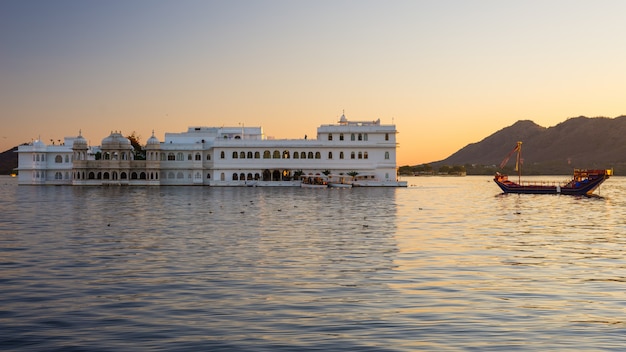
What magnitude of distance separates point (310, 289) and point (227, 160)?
8477 centimetres

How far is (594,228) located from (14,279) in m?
25.9

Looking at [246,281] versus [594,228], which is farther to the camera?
[594,228]

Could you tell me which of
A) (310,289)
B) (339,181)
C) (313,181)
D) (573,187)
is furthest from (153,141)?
(310,289)

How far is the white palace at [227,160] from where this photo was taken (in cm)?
9744

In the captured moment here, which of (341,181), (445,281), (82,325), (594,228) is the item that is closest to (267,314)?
(82,325)

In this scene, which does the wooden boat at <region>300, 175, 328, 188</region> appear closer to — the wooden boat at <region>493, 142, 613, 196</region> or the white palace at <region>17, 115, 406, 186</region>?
the white palace at <region>17, 115, 406, 186</region>

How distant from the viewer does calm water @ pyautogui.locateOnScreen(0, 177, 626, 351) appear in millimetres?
11664

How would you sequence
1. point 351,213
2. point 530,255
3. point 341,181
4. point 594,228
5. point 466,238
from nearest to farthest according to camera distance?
point 530,255, point 466,238, point 594,228, point 351,213, point 341,181

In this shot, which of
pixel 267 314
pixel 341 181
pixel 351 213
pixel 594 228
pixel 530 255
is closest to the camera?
pixel 267 314

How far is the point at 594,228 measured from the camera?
1341 inches

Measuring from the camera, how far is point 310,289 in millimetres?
16125

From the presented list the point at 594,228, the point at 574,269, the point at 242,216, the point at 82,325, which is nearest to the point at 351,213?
the point at 242,216

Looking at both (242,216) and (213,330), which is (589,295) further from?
(242,216)

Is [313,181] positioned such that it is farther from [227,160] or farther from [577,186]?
[577,186]
